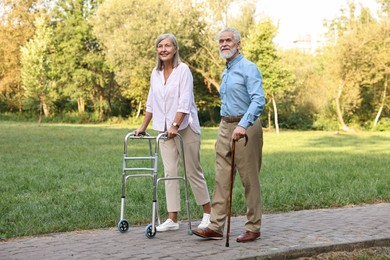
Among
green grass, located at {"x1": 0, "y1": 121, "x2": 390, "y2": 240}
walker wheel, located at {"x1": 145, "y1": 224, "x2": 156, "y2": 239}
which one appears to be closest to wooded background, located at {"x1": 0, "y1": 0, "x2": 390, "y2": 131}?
green grass, located at {"x1": 0, "y1": 121, "x2": 390, "y2": 240}

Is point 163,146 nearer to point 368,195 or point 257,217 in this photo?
point 257,217

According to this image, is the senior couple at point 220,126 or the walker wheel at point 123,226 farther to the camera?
the walker wheel at point 123,226

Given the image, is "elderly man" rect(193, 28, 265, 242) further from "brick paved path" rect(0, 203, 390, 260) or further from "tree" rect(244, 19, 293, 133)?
"tree" rect(244, 19, 293, 133)

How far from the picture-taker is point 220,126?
6.16 metres

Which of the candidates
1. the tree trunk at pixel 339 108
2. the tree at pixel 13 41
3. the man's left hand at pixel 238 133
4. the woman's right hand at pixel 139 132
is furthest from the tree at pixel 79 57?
the man's left hand at pixel 238 133

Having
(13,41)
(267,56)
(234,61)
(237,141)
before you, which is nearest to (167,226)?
(237,141)

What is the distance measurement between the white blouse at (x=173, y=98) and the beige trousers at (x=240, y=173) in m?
0.51

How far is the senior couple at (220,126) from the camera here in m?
5.89

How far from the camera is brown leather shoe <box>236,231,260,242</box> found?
5.90 metres

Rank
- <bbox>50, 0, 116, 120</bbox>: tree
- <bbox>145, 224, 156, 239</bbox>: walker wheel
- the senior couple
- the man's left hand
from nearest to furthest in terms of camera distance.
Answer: the man's left hand, the senior couple, <bbox>145, 224, 156, 239</bbox>: walker wheel, <bbox>50, 0, 116, 120</bbox>: tree

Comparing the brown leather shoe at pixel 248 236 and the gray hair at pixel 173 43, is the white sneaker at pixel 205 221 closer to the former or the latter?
the brown leather shoe at pixel 248 236

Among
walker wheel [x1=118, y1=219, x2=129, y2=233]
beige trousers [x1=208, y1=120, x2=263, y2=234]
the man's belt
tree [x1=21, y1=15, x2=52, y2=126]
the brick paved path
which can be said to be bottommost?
the brick paved path

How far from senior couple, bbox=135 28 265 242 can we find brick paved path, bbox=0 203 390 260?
265 millimetres

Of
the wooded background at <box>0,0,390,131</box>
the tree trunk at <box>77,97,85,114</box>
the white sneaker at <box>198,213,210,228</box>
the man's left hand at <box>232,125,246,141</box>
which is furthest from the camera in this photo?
the tree trunk at <box>77,97,85,114</box>
